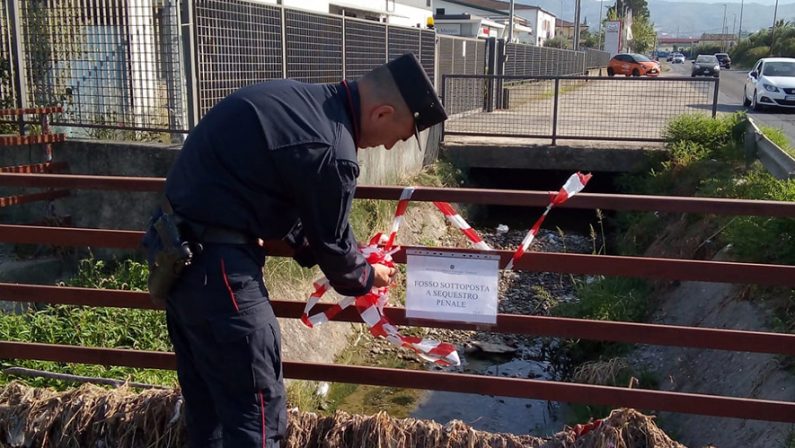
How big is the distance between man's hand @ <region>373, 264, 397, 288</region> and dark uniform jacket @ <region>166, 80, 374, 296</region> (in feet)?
1.03

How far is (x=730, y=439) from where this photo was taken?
194 inches

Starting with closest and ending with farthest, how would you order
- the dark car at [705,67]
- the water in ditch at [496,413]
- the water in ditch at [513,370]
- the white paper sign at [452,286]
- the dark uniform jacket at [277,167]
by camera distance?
the dark uniform jacket at [277,167] → the white paper sign at [452,286] → the water in ditch at [496,413] → the water in ditch at [513,370] → the dark car at [705,67]

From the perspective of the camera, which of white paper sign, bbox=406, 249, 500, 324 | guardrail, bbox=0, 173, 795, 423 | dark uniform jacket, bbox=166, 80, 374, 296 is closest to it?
dark uniform jacket, bbox=166, 80, 374, 296

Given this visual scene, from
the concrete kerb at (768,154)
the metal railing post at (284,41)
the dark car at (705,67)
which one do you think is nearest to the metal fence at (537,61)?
the concrete kerb at (768,154)

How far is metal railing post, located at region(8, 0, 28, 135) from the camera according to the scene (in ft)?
24.9

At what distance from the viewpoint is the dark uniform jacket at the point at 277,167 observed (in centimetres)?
250

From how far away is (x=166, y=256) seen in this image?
2.59 m

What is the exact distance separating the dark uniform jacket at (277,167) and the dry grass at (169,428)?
1.13 m

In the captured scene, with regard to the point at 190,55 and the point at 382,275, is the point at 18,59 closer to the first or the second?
the point at 190,55

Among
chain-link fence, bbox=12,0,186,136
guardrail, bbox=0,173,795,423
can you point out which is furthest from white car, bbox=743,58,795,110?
guardrail, bbox=0,173,795,423

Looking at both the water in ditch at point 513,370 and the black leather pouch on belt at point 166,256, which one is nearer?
the black leather pouch on belt at point 166,256

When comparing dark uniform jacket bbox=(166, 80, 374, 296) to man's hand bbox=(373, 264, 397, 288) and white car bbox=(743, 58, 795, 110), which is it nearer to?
man's hand bbox=(373, 264, 397, 288)

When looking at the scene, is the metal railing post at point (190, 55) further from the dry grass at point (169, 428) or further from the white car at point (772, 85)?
the white car at point (772, 85)

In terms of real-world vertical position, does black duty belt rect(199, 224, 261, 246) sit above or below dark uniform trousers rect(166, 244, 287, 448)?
above
